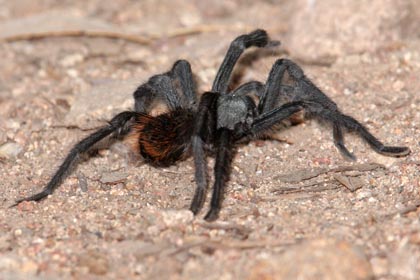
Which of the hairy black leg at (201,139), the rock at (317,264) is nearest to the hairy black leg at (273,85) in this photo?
the hairy black leg at (201,139)

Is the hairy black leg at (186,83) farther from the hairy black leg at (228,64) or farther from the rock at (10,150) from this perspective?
the rock at (10,150)

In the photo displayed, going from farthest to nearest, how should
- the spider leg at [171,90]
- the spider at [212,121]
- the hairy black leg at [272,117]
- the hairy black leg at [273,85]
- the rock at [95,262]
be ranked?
the spider leg at [171,90], the hairy black leg at [273,85], the hairy black leg at [272,117], the spider at [212,121], the rock at [95,262]

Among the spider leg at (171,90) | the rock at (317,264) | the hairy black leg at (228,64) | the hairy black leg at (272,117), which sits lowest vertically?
the rock at (317,264)

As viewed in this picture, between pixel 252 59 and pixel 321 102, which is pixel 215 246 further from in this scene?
pixel 252 59

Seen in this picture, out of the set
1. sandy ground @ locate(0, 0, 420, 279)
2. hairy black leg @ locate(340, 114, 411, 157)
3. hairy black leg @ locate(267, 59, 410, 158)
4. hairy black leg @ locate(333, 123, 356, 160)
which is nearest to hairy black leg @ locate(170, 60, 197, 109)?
sandy ground @ locate(0, 0, 420, 279)

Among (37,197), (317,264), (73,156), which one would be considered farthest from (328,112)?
(37,197)

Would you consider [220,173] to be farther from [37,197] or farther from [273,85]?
[37,197]

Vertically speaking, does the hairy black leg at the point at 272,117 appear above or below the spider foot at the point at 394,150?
above
